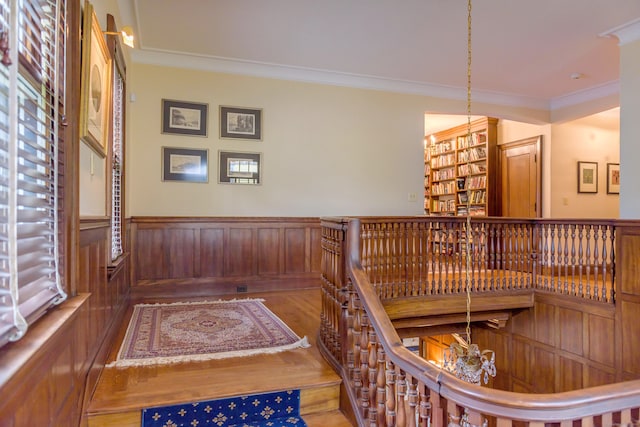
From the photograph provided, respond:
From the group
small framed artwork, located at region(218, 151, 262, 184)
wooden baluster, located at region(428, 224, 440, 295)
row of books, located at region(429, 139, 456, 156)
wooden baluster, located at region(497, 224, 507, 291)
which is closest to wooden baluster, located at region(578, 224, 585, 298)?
wooden baluster, located at region(497, 224, 507, 291)

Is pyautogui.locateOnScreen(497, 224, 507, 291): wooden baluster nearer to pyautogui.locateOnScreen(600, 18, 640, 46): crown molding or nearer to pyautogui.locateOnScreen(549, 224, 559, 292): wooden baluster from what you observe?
pyautogui.locateOnScreen(549, 224, 559, 292): wooden baluster

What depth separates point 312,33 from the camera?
406cm

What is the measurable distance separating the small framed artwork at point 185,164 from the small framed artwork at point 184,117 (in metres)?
0.22

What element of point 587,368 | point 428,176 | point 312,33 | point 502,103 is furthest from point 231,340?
point 428,176

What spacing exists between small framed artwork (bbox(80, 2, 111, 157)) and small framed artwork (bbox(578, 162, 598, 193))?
6.75 meters

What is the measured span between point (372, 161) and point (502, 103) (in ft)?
7.92

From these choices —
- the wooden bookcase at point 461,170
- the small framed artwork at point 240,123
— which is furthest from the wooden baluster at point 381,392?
the wooden bookcase at point 461,170

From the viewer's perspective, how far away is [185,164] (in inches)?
183

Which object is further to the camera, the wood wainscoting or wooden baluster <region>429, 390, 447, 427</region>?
the wood wainscoting

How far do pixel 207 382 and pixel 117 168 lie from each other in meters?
2.12

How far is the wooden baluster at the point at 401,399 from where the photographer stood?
1665 mm

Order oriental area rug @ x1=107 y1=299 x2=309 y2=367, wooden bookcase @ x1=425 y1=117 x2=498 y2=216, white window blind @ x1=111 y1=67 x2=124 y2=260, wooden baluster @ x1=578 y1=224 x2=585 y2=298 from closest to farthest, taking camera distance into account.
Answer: oriental area rug @ x1=107 y1=299 x2=309 y2=367
white window blind @ x1=111 y1=67 x2=124 y2=260
wooden baluster @ x1=578 y1=224 x2=585 y2=298
wooden bookcase @ x1=425 y1=117 x2=498 y2=216

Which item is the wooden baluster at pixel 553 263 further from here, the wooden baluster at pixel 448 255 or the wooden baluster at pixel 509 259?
the wooden baluster at pixel 448 255

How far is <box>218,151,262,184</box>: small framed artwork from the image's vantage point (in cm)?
480
